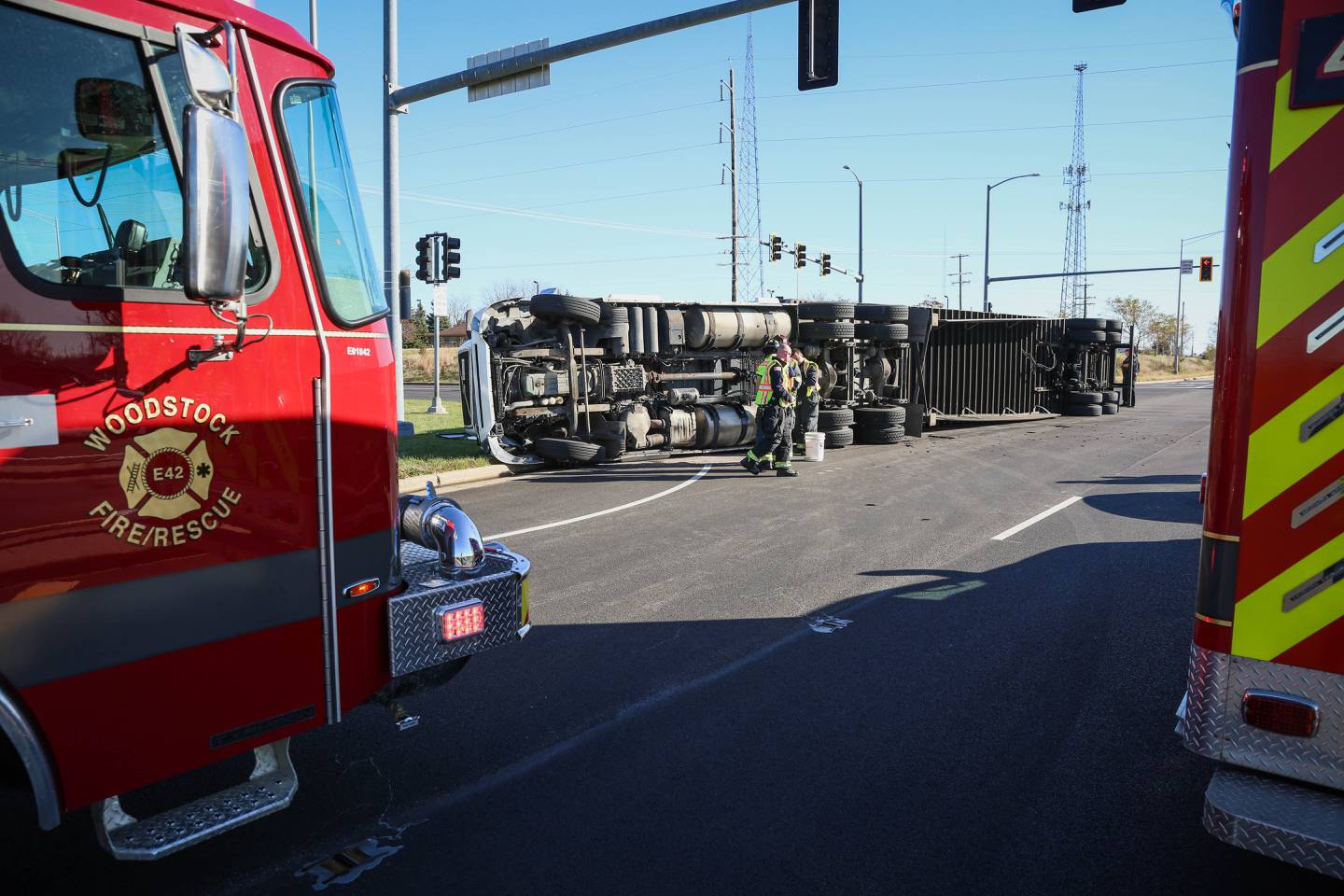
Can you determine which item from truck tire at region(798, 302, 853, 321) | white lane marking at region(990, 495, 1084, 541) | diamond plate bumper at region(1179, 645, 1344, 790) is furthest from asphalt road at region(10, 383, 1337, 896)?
truck tire at region(798, 302, 853, 321)

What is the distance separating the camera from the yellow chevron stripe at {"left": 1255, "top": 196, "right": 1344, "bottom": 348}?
8.31 feet

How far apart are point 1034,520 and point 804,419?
6.17 meters

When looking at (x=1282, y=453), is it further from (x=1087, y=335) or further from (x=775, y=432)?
(x=1087, y=335)

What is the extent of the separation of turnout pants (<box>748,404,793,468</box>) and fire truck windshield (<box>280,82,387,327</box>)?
31.4 ft

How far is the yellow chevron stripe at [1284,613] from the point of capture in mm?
2602

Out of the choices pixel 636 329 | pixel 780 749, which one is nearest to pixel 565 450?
pixel 636 329

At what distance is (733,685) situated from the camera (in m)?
4.79

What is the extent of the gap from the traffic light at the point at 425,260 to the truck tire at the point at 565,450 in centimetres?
534

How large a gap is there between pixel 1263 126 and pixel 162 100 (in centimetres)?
322

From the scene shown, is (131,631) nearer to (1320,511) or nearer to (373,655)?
(373,655)

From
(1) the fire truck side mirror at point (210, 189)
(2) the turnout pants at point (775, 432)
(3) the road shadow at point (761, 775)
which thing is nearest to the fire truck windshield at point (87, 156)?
(1) the fire truck side mirror at point (210, 189)

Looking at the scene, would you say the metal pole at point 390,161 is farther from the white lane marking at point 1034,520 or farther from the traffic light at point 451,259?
the white lane marking at point 1034,520

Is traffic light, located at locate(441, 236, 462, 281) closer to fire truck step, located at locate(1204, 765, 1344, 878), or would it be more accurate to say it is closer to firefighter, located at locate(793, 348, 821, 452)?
firefighter, located at locate(793, 348, 821, 452)

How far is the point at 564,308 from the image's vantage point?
12.5m
